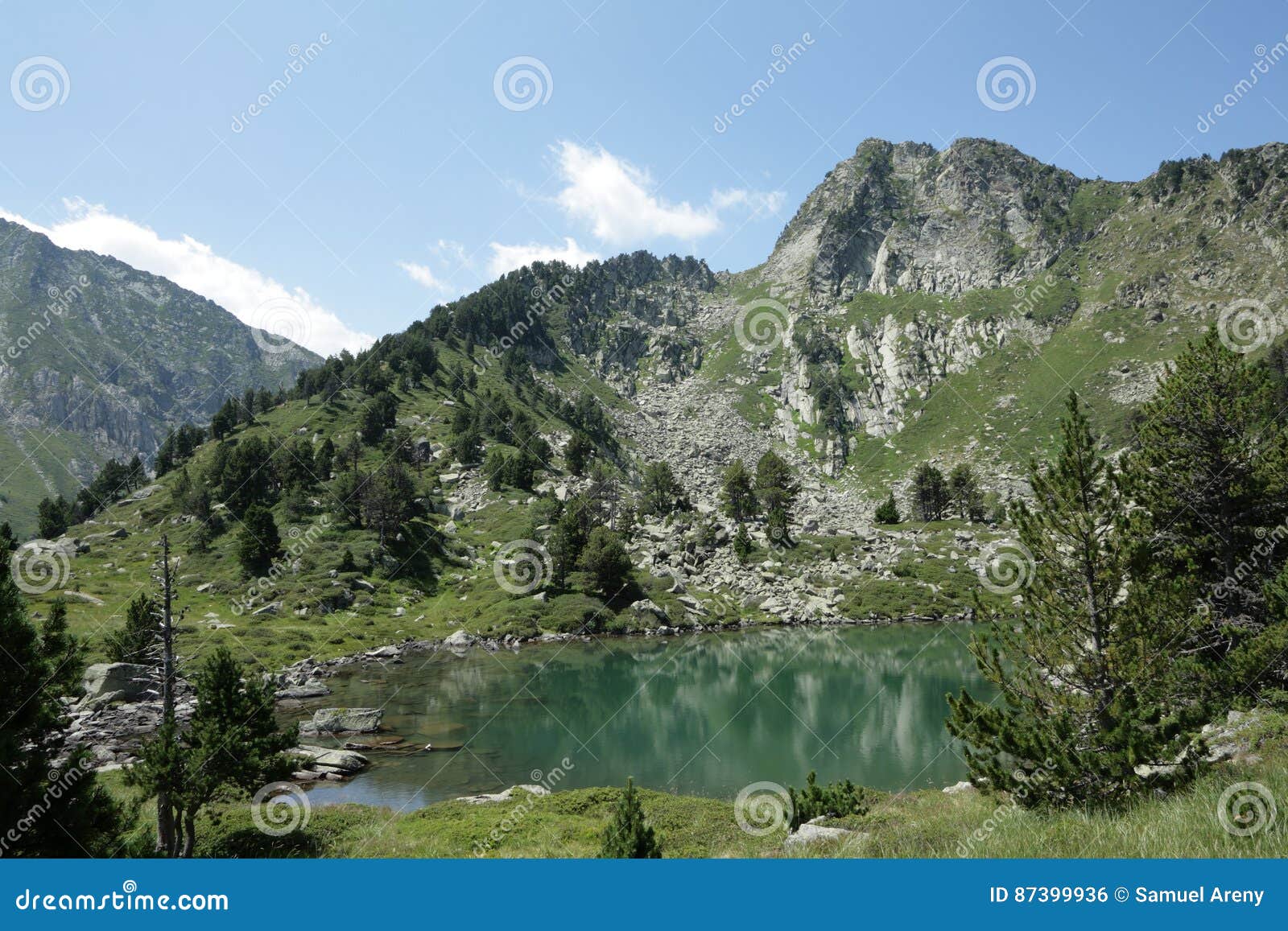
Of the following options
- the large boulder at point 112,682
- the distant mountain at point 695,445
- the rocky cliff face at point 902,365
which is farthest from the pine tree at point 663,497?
the rocky cliff face at point 902,365

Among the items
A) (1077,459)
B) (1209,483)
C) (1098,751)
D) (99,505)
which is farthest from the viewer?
(99,505)

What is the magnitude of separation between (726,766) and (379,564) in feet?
203

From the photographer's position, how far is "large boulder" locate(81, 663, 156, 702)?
39562mm

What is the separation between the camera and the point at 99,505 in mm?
96000

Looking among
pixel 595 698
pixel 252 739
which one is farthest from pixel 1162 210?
pixel 252 739

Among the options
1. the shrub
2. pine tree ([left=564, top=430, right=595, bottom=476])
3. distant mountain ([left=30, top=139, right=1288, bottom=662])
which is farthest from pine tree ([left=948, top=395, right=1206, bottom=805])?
pine tree ([left=564, top=430, right=595, bottom=476])

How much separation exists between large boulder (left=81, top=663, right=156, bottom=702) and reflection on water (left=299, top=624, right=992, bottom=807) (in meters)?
12.3

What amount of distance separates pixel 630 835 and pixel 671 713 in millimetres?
32554

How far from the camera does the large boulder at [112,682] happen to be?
39.6 metres

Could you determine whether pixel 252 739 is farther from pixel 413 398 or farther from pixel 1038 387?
pixel 1038 387

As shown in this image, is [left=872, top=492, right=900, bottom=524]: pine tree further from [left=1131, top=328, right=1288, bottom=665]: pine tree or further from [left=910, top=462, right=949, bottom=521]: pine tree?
[left=1131, top=328, right=1288, bottom=665]: pine tree

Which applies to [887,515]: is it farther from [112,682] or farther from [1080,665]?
[112,682]

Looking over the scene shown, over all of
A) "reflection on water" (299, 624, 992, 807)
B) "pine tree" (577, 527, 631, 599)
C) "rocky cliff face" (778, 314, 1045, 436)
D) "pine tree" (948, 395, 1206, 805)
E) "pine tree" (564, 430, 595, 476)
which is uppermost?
"rocky cliff face" (778, 314, 1045, 436)

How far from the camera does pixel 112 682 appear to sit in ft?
132
